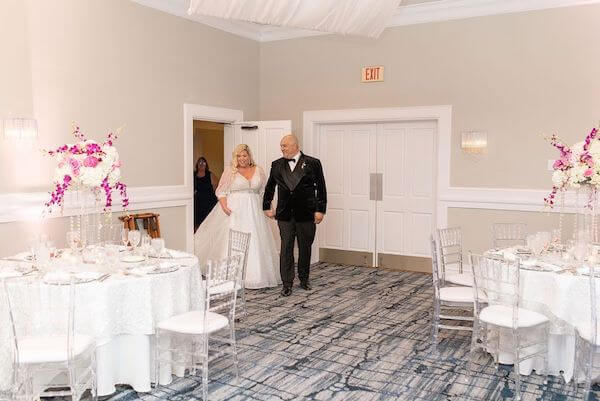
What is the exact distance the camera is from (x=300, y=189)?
6.52 m

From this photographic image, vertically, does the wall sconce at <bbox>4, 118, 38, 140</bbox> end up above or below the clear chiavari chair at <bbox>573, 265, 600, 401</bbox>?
above

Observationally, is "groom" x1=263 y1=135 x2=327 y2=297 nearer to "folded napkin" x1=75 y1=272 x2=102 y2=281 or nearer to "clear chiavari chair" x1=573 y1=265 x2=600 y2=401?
"folded napkin" x1=75 y1=272 x2=102 y2=281

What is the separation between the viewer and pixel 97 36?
6043 mm

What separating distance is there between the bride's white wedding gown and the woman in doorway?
1953 millimetres

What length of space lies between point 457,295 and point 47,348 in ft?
10.2

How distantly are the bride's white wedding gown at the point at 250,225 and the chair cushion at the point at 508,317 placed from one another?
330cm

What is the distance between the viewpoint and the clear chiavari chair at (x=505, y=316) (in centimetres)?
387

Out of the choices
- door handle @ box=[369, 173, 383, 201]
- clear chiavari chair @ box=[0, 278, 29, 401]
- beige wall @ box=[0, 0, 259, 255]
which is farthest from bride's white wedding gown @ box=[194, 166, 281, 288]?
clear chiavari chair @ box=[0, 278, 29, 401]

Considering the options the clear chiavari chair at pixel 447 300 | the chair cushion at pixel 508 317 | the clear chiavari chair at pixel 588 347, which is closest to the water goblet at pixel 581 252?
the clear chiavari chair at pixel 588 347

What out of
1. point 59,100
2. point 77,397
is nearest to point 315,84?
point 59,100

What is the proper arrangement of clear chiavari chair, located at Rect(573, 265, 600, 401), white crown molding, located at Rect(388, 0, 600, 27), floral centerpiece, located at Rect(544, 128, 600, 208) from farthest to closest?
white crown molding, located at Rect(388, 0, 600, 27)
floral centerpiece, located at Rect(544, 128, 600, 208)
clear chiavari chair, located at Rect(573, 265, 600, 401)

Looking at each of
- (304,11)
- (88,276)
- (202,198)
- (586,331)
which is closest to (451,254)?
(586,331)

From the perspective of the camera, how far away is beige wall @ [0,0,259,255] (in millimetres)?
5289

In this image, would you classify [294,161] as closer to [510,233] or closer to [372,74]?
[372,74]
